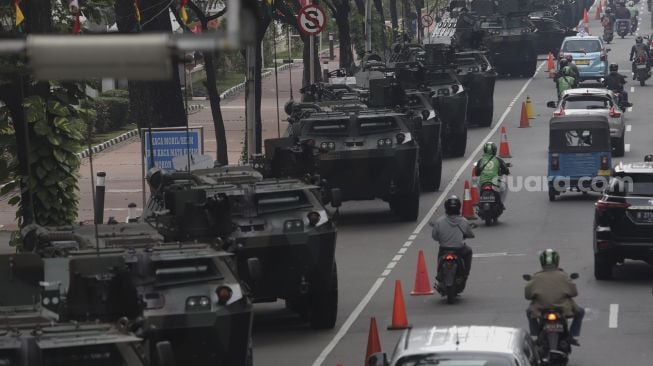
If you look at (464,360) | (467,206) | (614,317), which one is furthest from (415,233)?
(464,360)

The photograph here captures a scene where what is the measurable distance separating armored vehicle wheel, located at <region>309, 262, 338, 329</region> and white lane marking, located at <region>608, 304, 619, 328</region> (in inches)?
124

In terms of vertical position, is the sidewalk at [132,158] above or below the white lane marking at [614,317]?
below

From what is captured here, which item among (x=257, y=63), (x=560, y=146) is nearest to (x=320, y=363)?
(x=560, y=146)

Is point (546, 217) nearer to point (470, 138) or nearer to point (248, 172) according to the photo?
point (248, 172)

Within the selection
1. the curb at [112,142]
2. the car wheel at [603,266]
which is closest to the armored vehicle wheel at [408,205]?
the car wheel at [603,266]

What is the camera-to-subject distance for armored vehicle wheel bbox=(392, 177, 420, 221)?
95.6ft

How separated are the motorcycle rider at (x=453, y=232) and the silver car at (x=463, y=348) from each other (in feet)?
28.6

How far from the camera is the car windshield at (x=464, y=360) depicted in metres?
11.9

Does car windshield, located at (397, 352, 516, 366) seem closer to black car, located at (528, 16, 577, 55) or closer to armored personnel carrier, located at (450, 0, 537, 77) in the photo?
armored personnel carrier, located at (450, 0, 537, 77)

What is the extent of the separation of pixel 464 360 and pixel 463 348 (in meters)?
0.14

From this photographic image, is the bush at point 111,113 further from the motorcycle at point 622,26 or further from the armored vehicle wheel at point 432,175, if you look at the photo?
the motorcycle at point 622,26

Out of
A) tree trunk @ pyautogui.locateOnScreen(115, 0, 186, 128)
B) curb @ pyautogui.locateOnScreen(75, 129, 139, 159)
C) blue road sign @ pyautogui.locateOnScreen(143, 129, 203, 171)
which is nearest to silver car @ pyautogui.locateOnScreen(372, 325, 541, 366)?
blue road sign @ pyautogui.locateOnScreen(143, 129, 203, 171)

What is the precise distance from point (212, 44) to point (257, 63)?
87.0ft

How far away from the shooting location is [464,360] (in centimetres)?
1197
